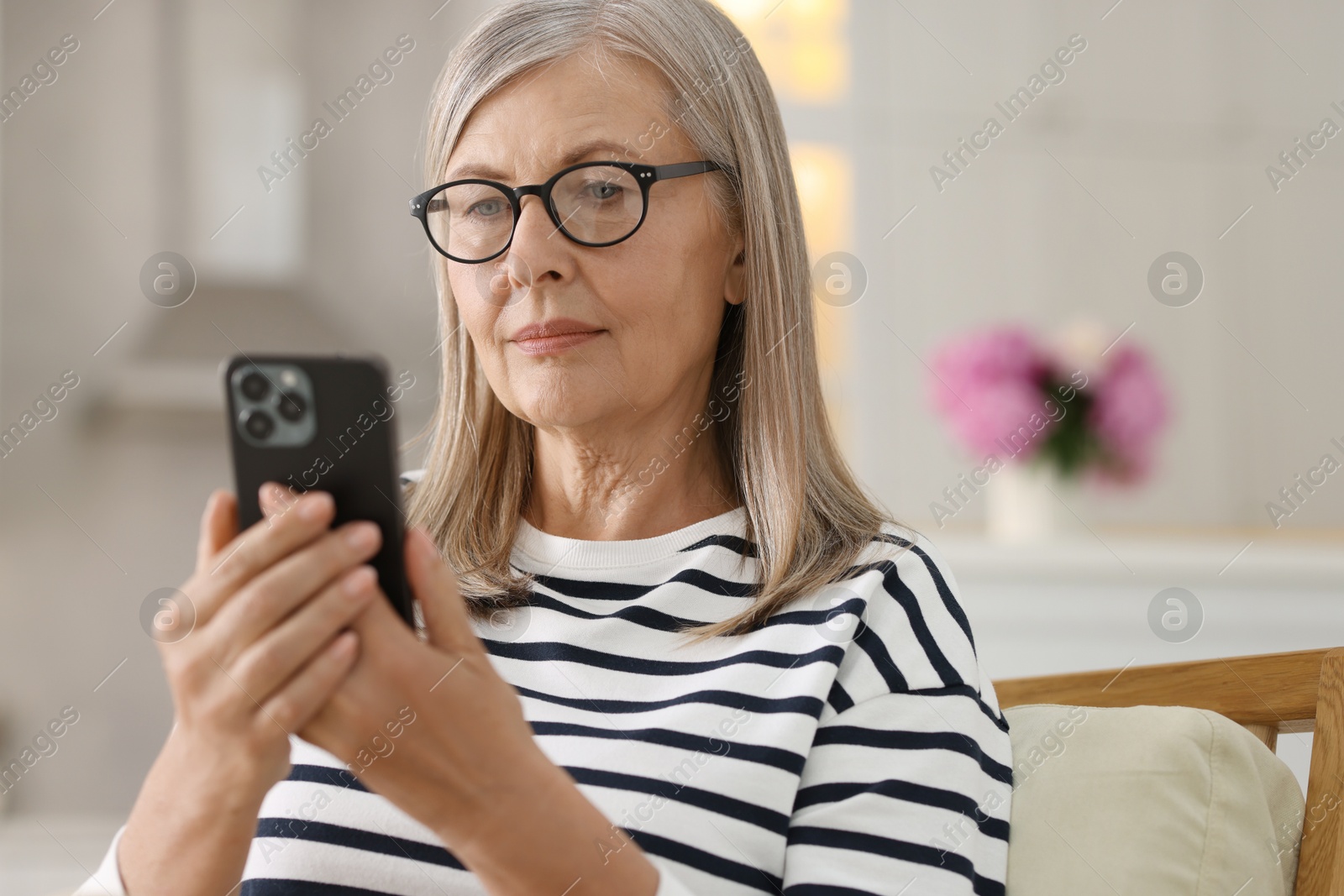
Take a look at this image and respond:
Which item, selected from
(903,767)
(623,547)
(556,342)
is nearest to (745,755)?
(903,767)

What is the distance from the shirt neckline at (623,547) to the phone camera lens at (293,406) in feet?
1.42

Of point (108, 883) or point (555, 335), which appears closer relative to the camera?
point (108, 883)

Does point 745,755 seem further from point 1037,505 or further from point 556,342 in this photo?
point 1037,505

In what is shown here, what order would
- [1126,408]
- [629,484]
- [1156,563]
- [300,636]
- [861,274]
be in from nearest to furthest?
[300,636] < [629,484] < [1156,563] < [1126,408] < [861,274]

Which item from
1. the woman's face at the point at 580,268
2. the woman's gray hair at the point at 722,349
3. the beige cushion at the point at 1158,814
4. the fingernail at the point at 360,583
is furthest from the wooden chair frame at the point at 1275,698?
the fingernail at the point at 360,583

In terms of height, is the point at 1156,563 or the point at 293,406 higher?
the point at 293,406

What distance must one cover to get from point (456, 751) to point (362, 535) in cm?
13

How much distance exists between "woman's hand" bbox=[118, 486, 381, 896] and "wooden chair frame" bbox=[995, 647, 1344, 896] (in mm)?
709

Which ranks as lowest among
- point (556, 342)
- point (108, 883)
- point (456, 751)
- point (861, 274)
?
point (108, 883)

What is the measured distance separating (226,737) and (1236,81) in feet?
8.92

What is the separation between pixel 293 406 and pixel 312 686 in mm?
157

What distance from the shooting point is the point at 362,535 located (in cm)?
56

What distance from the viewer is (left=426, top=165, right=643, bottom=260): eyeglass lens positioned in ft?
3.02

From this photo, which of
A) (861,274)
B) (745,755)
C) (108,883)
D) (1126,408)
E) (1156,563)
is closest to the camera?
(108,883)
